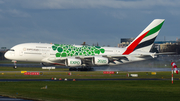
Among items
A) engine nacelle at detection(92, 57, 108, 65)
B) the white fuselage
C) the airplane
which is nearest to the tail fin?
the airplane

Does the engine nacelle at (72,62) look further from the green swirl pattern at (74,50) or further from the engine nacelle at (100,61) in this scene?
the engine nacelle at (100,61)

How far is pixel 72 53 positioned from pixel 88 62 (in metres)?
3.66

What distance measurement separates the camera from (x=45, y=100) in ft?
67.4

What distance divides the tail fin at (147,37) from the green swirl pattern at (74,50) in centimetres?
635

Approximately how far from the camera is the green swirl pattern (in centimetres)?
5849

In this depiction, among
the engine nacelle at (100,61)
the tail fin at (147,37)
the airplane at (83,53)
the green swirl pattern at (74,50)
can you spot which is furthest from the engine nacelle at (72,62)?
the tail fin at (147,37)

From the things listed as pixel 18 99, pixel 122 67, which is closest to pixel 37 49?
pixel 122 67

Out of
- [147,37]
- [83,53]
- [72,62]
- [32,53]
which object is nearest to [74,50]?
[83,53]

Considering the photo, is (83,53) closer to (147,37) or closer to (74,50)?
(74,50)

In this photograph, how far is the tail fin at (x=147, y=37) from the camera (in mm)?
61594

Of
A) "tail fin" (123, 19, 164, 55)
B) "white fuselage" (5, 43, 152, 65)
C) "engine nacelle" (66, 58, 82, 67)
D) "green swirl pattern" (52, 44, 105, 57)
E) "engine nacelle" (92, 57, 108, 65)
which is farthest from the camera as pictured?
"tail fin" (123, 19, 164, 55)

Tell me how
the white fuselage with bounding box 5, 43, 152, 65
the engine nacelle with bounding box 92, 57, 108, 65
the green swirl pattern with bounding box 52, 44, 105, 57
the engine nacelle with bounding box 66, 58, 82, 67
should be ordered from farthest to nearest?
the green swirl pattern with bounding box 52, 44, 105, 57
the engine nacelle with bounding box 92, 57, 108, 65
the white fuselage with bounding box 5, 43, 152, 65
the engine nacelle with bounding box 66, 58, 82, 67

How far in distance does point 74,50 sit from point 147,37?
15304mm

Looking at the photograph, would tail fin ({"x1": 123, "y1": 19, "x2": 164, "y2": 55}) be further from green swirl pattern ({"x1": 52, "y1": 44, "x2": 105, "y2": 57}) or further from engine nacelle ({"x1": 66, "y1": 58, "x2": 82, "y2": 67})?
engine nacelle ({"x1": 66, "y1": 58, "x2": 82, "y2": 67})
